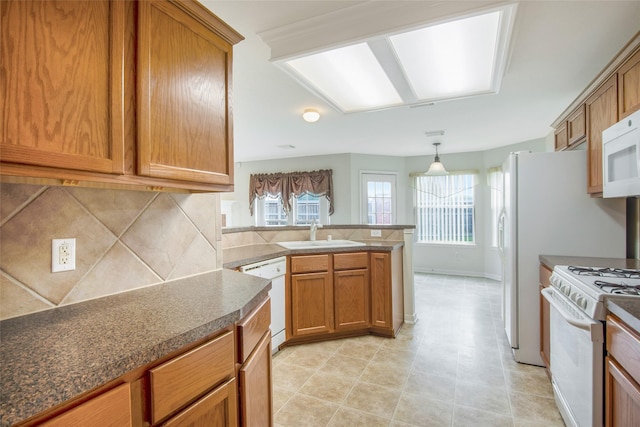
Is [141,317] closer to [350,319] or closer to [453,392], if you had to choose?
[453,392]

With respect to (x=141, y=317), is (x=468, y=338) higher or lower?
lower

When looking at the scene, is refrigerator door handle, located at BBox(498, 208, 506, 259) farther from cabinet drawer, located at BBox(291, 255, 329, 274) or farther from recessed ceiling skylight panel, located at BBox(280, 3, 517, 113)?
cabinet drawer, located at BBox(291, 255, 329, 274)

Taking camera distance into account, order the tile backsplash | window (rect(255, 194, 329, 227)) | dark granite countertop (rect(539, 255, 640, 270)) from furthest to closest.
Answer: window (rect(255, 194, 329, 227)), dark granite countertop (rect(539, 255, 640, 270)), the tile backsplash

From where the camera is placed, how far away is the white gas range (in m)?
1.36

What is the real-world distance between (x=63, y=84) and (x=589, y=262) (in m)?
2.99

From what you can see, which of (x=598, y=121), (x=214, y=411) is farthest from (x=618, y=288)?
(x=214, y=411)

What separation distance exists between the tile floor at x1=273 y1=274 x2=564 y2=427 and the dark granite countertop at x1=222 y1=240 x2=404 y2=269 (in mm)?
882

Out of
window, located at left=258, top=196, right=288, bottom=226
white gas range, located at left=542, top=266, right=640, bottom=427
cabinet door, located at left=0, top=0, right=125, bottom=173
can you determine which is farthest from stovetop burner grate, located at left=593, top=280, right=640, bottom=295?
window, located at left=258, top=196, right=288, bottom=226

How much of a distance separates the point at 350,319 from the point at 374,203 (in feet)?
11.0

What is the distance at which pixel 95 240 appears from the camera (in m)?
1.23

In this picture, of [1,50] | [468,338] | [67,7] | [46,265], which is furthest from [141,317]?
[468,338]

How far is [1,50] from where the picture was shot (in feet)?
2.46

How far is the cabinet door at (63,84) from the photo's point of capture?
0.77 meters

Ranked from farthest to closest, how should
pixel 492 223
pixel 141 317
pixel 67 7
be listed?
pixel 492 223
pixel 141 317
pixel 67 7
